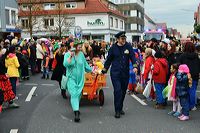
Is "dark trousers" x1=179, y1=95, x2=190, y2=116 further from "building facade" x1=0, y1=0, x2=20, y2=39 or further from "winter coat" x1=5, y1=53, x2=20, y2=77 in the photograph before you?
"building facade" x1=0, y1=0, x2=20, y2=39

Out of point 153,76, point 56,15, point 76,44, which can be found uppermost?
point 56,15

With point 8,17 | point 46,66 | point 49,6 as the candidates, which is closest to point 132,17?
point 49,6

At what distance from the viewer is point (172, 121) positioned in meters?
7.92

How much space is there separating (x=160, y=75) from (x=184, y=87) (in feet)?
3.91

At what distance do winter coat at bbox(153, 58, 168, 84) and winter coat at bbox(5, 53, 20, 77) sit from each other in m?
3.82

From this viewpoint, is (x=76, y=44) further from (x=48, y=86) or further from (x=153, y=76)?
(x=48, y=86)

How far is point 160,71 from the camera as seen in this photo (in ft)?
30.4

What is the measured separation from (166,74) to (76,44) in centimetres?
252

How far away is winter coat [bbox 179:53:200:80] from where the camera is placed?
28.2ft

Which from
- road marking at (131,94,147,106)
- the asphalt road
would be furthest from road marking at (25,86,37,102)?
road marking at (131,94,147,106)

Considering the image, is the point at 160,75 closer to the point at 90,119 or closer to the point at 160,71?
the point at 160,71

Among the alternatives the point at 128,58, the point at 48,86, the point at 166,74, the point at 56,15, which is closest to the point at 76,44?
the point at 128,58

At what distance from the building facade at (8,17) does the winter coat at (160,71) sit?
34.6 meters

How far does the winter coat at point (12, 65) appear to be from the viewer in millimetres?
10228
